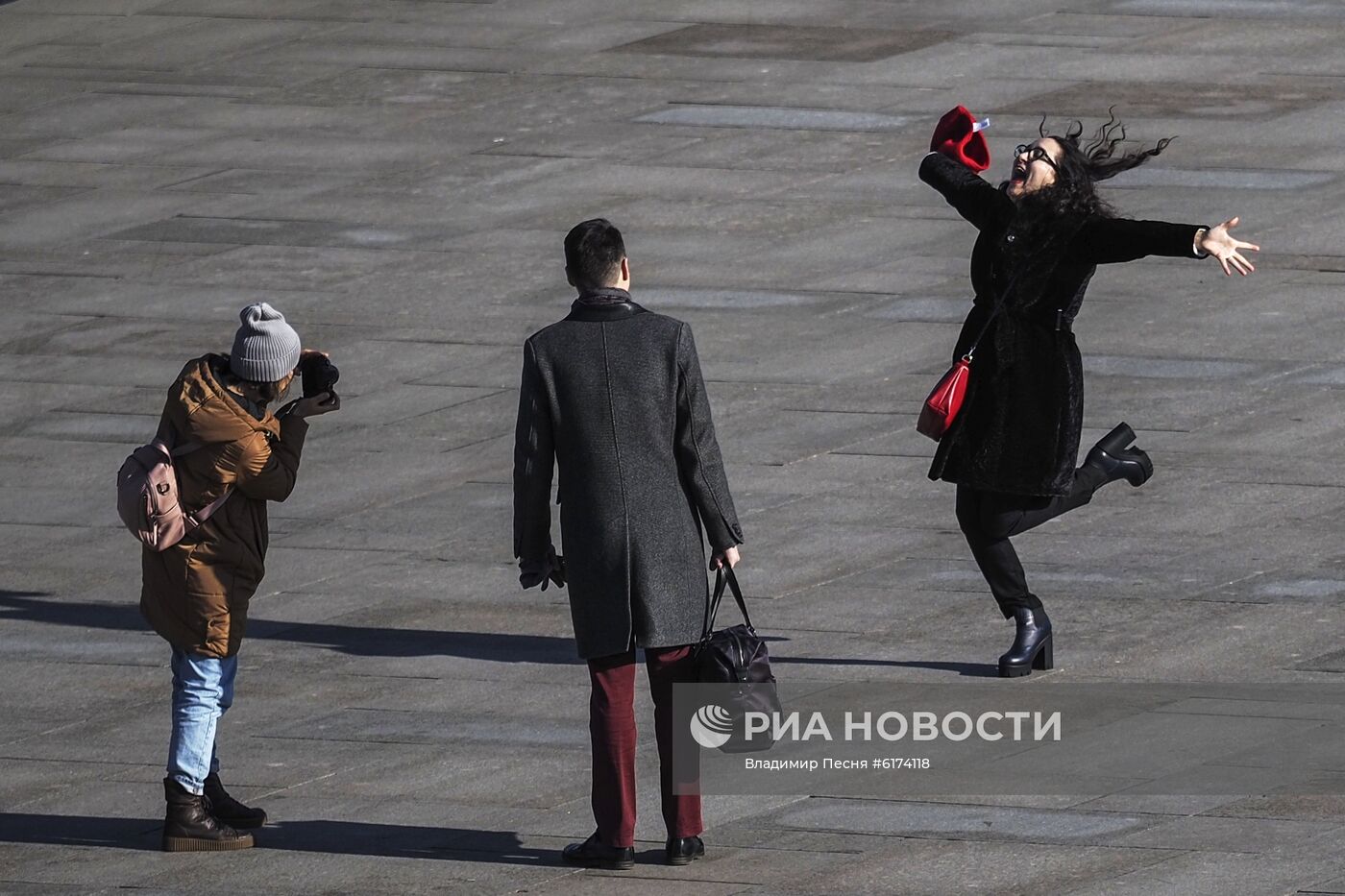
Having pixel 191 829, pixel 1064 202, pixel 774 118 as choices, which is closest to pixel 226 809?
pixel 191 829

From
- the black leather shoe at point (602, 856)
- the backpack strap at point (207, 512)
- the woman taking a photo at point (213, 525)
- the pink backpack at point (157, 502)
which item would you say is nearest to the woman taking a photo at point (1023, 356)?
the black leather shoe at point (602, 856)

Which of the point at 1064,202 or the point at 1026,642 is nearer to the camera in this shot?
the point at 1064,202

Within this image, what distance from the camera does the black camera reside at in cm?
779

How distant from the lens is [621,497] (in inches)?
288

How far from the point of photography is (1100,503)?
11.3 meters

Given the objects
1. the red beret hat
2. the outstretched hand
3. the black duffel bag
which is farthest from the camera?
the red beret hat

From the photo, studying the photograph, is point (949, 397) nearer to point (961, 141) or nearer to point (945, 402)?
point (945, 402)

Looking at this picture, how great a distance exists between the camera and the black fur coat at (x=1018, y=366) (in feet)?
29.4

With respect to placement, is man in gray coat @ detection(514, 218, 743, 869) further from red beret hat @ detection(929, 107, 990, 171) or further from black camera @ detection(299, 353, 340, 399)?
red beret hat @ detection(929, 107, 990, 171)

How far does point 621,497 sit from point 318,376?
3.56ft

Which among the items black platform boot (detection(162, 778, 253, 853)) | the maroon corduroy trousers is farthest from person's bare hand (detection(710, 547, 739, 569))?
black platform boot (detection(162, 778, 253, 853))

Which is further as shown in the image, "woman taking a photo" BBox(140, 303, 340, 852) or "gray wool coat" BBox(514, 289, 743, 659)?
"woman taking a photo" BBox(140, 303, 340, 852)

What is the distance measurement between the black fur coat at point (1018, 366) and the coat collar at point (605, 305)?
196 cm

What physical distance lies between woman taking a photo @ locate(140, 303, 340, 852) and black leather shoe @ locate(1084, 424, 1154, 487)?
10.1ft
